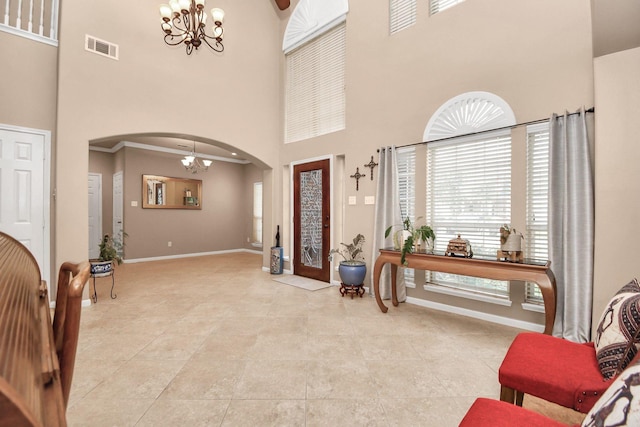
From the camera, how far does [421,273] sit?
3598 mm

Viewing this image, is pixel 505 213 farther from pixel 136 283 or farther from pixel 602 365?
pixel 136 283

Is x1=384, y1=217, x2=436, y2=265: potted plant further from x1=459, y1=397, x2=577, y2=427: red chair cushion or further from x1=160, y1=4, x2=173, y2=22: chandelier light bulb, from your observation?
x1=160, y1=4, x2=173, y2=22: chandelier light bulb

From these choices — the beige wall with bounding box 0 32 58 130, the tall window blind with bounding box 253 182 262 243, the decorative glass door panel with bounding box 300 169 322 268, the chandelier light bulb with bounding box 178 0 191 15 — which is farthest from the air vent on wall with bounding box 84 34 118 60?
the tall window blind with bounding box 253 182 262 243

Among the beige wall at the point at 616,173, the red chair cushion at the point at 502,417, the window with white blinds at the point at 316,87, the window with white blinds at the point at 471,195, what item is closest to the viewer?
the red chair cushion at the point at 502,417

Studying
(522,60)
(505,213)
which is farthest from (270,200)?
(522,60)

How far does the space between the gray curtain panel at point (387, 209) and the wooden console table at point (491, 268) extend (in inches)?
16.5

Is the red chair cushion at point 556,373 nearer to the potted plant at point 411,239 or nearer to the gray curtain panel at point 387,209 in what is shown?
the potted plant at point 411,239

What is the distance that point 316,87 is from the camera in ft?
16.1

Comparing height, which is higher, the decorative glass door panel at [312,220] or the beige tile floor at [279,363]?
the decorative glass door panel at [312,220]

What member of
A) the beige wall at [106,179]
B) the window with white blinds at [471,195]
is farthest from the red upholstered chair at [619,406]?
the beige wall at [106,179]

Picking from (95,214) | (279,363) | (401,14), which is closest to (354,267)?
(279,363)

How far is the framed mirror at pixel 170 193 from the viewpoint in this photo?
6.82 meters

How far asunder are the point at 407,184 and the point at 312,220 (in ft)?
5.97

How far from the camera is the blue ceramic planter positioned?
3859 millimetres
